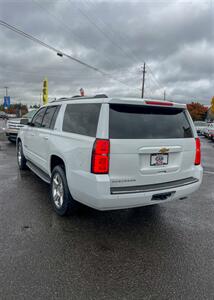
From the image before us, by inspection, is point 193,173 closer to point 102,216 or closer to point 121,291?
point 102,216

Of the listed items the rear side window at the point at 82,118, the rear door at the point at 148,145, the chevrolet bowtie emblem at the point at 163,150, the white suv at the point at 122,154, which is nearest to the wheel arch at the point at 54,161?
the white suv at the point at 122,154

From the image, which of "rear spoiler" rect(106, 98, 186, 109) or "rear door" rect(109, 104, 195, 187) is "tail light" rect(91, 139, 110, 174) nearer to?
"rear door" rect(109, 104, 195, 187)

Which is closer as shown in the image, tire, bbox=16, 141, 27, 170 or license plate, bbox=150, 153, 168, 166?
license plate, bbox=150, 153, 168, 166

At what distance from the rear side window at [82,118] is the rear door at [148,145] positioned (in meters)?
0.25

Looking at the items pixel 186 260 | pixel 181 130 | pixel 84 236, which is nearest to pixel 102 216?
pixel 84 236

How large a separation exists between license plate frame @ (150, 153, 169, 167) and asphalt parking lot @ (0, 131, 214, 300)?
107 cm

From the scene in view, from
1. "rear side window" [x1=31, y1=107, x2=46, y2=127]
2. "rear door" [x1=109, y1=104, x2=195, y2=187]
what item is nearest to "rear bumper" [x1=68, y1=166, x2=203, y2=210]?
"rear door" [x1=109, y1=104, x2=195, y2=187]

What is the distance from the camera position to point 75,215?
3756 mm

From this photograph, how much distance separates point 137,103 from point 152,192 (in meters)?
1.24

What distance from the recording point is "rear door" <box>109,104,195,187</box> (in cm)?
284

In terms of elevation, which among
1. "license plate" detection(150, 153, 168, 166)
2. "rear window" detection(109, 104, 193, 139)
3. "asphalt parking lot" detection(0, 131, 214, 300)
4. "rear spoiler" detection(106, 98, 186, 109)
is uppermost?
"rear spoiler" detection(106, 98, 186, 109)

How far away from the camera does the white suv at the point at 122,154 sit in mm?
2801

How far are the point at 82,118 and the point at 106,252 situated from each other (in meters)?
1.89

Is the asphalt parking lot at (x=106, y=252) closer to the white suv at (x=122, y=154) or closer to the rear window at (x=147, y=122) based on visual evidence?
the white suv at (x=122, y=154)
